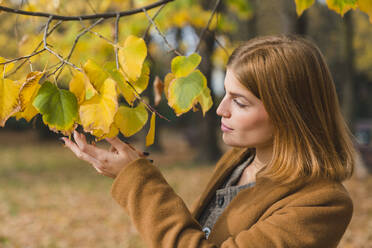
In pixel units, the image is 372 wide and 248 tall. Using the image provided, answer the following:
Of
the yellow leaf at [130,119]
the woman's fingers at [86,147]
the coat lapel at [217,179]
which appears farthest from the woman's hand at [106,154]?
the coat lapel at [217,179]

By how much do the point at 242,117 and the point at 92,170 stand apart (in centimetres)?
968

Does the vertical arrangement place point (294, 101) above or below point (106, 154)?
below

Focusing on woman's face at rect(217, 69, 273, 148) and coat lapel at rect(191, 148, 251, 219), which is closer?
woman's face at rect(217, 69, 273, 148)

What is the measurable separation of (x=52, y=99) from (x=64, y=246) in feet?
14.0

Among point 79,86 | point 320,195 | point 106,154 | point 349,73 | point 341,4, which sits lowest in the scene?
point 349,73

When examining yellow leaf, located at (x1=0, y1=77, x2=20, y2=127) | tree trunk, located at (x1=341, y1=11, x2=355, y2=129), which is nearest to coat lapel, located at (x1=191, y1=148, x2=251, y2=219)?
yellow leaf, located at (x1=0, y1=77, x2=20, y2=127)

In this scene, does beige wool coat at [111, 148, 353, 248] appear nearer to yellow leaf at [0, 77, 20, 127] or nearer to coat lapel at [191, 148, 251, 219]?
coat lapel at [191, 148, 251, 219]

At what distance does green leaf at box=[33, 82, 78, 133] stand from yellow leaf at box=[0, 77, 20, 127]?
59 mm

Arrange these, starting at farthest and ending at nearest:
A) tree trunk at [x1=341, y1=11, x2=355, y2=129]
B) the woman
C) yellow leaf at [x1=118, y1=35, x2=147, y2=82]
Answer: tree trunk at [x1=341, y1=11, x2=355, y2=129] → the woman → yellow leaf at [x1=118, y1=35, x2=147, y2=82]

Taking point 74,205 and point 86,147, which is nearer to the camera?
point 86,147

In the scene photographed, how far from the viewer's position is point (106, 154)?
1217mm

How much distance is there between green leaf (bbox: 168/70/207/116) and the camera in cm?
110

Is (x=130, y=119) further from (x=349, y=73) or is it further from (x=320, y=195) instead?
(x=349, y=73)

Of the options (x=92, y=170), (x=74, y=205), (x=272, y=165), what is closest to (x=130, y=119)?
(x=272, y=165)
